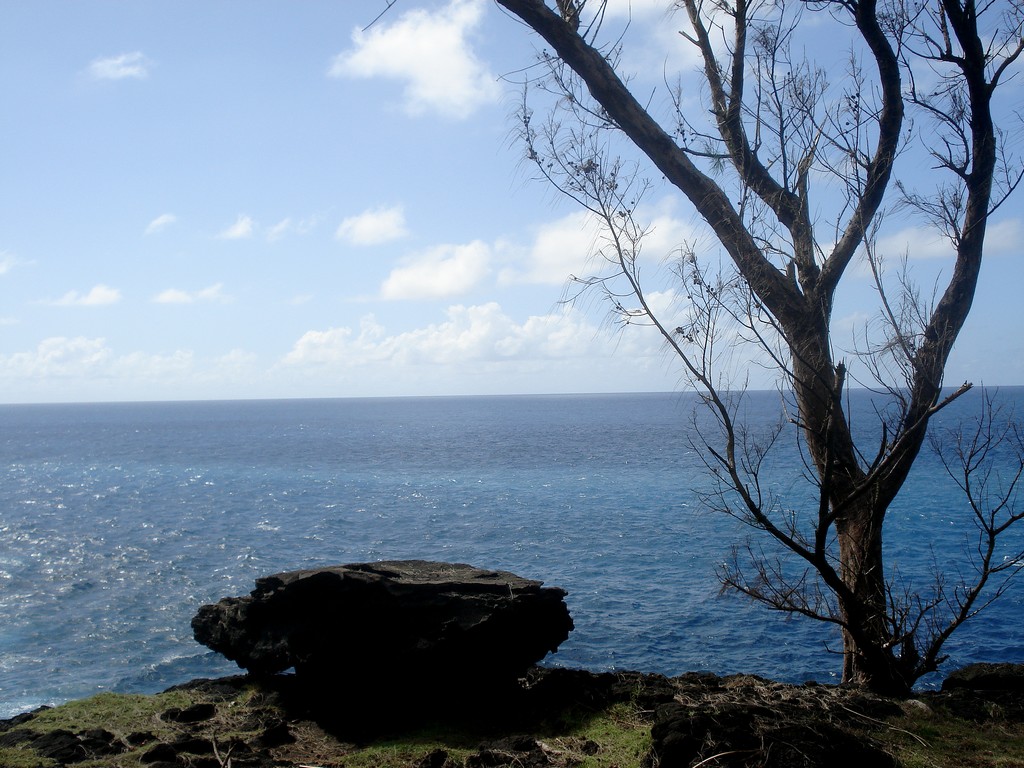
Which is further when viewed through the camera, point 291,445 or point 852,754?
point 291,445

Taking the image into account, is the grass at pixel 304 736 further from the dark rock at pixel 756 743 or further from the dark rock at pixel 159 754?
the dark rock at pixel 756 743

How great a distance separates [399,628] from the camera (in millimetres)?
8305

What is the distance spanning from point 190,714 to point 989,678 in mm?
7824

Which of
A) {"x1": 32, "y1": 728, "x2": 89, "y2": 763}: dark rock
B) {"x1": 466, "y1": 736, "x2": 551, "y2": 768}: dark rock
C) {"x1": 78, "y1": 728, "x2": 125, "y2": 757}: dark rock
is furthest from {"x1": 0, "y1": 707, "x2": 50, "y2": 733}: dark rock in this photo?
{"x1": 466, "y1": 736, "x2": 551, "y2": 768}: dark rock

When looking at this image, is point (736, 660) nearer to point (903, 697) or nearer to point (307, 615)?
point (903, 697)

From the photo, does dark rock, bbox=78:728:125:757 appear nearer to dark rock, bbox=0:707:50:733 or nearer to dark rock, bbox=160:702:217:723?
dark rock, bbox=160:702:217:723

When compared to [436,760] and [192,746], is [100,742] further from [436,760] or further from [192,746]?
[436,760]

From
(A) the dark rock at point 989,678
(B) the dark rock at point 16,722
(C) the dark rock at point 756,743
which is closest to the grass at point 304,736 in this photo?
(B) the dark rock at point 16,722

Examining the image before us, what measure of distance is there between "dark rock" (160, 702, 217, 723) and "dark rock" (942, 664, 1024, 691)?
291 inches

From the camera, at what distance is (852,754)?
18.5 ft

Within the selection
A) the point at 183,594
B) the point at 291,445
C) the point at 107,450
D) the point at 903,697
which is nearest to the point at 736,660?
the point at 903,697

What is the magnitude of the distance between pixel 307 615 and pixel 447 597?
5.18 feet

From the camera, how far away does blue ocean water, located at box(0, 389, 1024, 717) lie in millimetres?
16391

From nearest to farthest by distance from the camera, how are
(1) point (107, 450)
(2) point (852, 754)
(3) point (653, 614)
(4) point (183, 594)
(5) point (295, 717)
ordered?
(2) point (852, 754), (5) point (295, 717), (3) point (653, 614), (4) point (183, 594), (1) point (107, 450)
